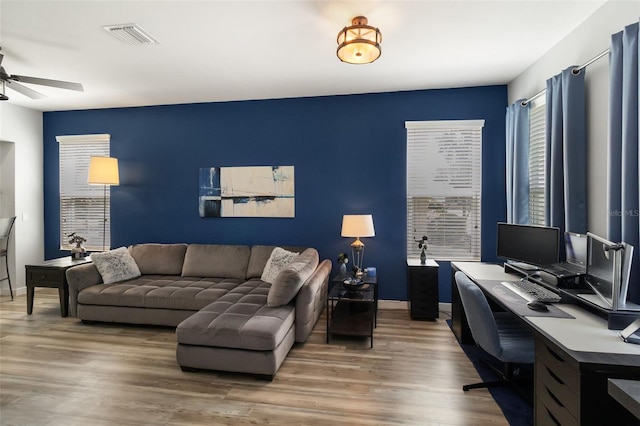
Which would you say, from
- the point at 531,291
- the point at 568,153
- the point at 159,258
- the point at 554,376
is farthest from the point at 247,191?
the point at 554,376

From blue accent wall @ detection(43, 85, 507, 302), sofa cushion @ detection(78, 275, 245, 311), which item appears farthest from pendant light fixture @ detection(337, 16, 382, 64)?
sofa cushion @ detection(78, 275, 245, 311)

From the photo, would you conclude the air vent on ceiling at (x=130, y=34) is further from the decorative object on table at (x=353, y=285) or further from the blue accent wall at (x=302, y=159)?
the decorative object on table at (x=353, y=285)

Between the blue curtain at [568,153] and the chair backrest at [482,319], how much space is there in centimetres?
106

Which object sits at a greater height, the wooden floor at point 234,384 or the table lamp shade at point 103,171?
the table lamp shade at point 103,171

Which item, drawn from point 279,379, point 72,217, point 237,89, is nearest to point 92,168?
point 72,217

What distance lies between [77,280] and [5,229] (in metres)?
1.84

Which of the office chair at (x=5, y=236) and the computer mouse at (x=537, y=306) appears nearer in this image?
the computer mouse at (x=537, y=306)

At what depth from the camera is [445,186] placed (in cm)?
399

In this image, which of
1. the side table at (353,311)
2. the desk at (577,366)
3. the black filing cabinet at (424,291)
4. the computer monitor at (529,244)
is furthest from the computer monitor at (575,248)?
the side table at (353,311)

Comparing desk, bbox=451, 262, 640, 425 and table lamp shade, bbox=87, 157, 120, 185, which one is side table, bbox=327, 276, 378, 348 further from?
table lamp shade, bbox=87, 157, 120, 185

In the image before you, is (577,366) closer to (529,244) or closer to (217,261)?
(529,244)

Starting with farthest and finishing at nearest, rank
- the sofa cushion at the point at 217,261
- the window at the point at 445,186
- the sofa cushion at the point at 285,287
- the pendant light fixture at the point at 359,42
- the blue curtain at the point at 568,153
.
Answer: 1. the sofa cushion at the point at 217,261
2. the window at the point at 445,186
3. the sofa cushion at the point at 285,287
4. the blue curtain at the point at 568,153
5. the pendant light fixture at the point at 359,42

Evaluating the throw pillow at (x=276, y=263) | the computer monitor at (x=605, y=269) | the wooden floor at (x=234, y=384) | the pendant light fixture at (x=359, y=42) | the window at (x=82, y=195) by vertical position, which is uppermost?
the pendant light fixture at (x=359, y=42)

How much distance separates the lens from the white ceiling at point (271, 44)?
2.28 meters
